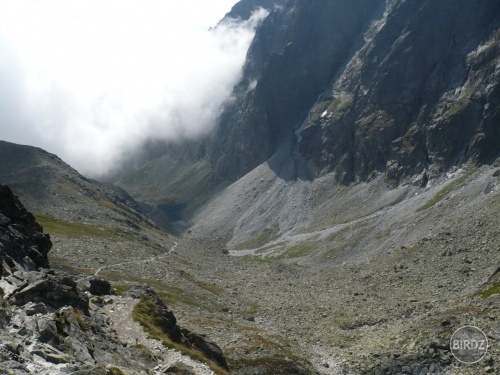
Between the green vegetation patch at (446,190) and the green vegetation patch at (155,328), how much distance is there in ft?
336

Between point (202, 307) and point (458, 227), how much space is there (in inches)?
2322

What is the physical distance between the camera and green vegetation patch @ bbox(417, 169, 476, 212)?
130 m

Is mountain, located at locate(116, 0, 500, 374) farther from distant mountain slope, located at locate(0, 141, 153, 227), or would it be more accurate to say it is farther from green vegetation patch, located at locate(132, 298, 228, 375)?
distant mountain slope, located at locate(0, 141, 153, 227)

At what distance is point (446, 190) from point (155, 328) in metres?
116

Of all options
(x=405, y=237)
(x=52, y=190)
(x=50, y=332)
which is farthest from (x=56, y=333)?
(x=52, y=190)

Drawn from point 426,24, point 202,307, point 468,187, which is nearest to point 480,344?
point 202,307

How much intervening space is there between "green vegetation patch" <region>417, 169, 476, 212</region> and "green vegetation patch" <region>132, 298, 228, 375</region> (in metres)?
103

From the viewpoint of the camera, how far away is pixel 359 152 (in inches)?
7805

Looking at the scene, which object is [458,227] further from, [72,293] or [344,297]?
[72,293]

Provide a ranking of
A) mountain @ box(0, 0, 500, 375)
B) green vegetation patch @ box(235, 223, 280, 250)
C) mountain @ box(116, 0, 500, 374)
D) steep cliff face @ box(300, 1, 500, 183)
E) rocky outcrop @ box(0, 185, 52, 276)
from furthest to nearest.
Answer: green vegetation patch @ box(235, 223, 280, 250)
steep cliff face @ box(300, 1, 500, 183)
mountain @ box(116, 0, 500, 374)
mountain @ box(0, 0, 500, 375)
rocky outcrop @ box(0, 185, 52, 276)

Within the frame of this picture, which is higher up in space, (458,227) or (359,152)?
(359,152)

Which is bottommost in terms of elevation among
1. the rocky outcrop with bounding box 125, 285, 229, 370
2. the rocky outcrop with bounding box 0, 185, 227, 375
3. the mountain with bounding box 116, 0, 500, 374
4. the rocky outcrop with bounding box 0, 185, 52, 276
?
the mountain with bounding box 116, 0, 500, 374

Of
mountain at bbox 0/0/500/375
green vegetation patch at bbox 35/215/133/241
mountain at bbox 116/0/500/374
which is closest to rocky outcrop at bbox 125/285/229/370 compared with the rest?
mountain at bbox 0/0/500/375

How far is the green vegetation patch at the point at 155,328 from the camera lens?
1406 inches
